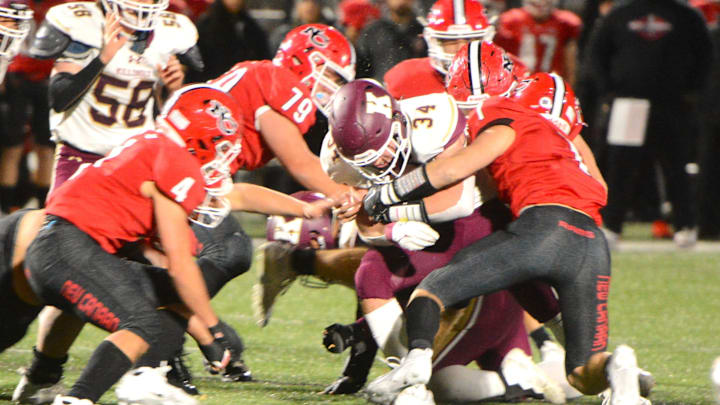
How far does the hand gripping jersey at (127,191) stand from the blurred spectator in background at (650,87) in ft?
16.9

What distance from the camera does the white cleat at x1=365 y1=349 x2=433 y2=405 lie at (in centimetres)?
339

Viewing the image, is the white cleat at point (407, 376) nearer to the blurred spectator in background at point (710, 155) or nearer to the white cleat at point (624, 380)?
the white cleat at point (624, 380)

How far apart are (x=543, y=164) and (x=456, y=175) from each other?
319 mm

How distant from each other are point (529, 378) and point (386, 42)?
4.08 meters

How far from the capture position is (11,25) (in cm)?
452

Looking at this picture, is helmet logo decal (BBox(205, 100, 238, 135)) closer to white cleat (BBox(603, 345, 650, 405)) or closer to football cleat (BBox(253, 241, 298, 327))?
football cleat (BBox(253, 241, 298, 327))

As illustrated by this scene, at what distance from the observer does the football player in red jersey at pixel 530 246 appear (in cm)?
346

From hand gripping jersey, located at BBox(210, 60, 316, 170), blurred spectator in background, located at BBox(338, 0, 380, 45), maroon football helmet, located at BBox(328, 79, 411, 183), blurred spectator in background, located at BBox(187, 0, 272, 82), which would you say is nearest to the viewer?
maroon football helmet, located at BBox(328, 79, 411, 183)

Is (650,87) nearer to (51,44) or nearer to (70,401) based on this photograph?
(51,44)

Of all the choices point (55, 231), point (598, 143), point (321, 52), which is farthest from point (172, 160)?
point (598, 143)

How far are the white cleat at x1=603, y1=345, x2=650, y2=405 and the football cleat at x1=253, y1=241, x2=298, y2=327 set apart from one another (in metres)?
1.55

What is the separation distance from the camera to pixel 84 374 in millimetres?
3328

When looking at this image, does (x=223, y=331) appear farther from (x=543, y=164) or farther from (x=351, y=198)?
(x=543, y=164)

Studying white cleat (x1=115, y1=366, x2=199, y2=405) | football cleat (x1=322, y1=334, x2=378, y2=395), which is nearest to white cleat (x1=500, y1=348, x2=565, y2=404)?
football cleat (x1=322, y1=334, x2=378, y2=395)
